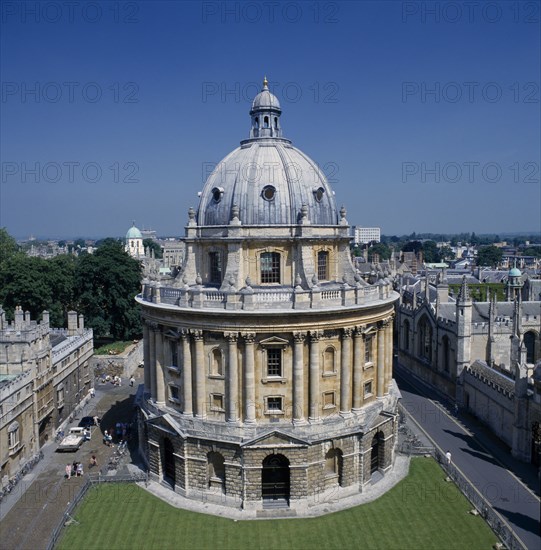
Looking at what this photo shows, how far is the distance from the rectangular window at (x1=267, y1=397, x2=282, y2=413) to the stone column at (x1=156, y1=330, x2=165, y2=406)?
322 inches

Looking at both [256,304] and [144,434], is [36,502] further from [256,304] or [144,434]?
[256,304]

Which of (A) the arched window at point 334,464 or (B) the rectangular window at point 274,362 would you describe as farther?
(A) the arched window at point 334,464

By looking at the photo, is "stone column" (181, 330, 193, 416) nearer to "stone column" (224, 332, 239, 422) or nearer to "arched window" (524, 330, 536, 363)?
"stone column" (224, 332, 239, 422)

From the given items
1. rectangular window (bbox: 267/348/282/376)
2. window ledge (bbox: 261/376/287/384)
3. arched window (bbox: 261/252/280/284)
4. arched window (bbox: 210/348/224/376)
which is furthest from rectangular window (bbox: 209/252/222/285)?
window ledge (bbox: 261/376/287/384)

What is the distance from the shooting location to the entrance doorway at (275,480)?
114 ft

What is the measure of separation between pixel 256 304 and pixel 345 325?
623 centimetres

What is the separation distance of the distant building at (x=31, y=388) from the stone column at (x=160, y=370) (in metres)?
10.5

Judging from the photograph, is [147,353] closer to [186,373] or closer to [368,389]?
[186,373]

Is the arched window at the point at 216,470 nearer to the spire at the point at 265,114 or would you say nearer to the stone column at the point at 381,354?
the stone column at the point at 381,354

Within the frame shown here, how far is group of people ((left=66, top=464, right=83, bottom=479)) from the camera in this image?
127ft

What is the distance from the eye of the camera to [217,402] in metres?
35.1

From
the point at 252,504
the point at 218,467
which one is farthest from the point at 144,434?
the point at 252,504

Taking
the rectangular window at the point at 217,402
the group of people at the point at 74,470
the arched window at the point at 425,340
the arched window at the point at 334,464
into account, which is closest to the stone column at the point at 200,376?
the rectangular window at the point at 217,402

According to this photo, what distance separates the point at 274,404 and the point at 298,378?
2.50 m
